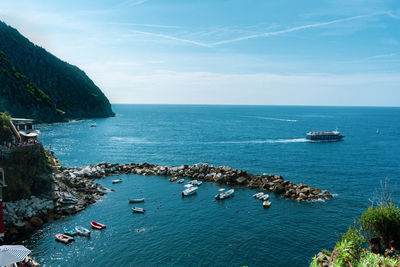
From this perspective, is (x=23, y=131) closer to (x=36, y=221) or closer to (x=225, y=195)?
(x=36, y=221)

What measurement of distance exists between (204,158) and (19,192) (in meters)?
66.1

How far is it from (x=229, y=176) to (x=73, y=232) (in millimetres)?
42204

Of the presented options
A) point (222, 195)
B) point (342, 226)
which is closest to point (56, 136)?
point (222, 195)

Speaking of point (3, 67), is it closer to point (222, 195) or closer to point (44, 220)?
point (44, 220)

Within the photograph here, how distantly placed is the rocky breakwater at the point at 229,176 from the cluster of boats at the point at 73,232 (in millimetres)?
33002

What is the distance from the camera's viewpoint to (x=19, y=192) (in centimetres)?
5022

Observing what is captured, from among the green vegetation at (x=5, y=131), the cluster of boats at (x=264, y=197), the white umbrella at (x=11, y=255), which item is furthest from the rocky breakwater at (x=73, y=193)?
the cluster of boats at (x=264, y=197)

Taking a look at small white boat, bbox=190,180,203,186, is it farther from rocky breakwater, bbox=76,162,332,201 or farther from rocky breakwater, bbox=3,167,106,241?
rocky breakwater, bbox=3,167,106,241

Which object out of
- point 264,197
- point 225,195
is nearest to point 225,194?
point 225,195

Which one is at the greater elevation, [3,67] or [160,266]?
[3,67]

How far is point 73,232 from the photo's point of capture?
46031mm

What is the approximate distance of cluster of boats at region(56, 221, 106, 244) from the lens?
43.9 meters

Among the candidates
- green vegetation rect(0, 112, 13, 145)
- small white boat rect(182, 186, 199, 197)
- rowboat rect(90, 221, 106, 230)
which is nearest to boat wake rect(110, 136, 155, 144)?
small white boat rect(182, 186, 199, 197)

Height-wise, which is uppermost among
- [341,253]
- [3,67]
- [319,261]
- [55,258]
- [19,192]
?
[3,67]
